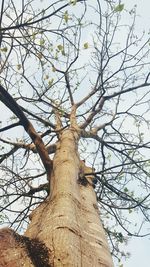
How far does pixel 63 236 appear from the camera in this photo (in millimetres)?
1778

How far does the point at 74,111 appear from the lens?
567cm

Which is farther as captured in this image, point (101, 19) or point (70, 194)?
point (101, 19)

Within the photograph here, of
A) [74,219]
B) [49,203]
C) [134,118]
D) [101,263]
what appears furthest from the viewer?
[134,118]

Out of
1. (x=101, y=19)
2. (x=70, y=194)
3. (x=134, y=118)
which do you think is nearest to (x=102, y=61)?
(x=101, y=19)

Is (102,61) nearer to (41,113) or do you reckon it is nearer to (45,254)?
(41,113)

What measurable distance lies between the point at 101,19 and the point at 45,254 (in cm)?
401

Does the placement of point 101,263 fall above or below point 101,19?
below

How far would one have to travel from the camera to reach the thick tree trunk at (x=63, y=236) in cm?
160

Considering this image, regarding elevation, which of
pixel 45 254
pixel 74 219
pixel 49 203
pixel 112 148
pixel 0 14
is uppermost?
pixel 112 148

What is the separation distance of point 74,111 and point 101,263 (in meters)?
3.99

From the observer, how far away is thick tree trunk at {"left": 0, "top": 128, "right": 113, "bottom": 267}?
5.25ft

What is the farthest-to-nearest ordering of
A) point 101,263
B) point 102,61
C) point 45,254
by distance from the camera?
point 102,61
point 101,263
point 45,254

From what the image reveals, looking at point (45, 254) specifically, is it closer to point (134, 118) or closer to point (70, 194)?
point (70, 194)

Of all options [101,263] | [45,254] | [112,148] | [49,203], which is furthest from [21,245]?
[112,148]
